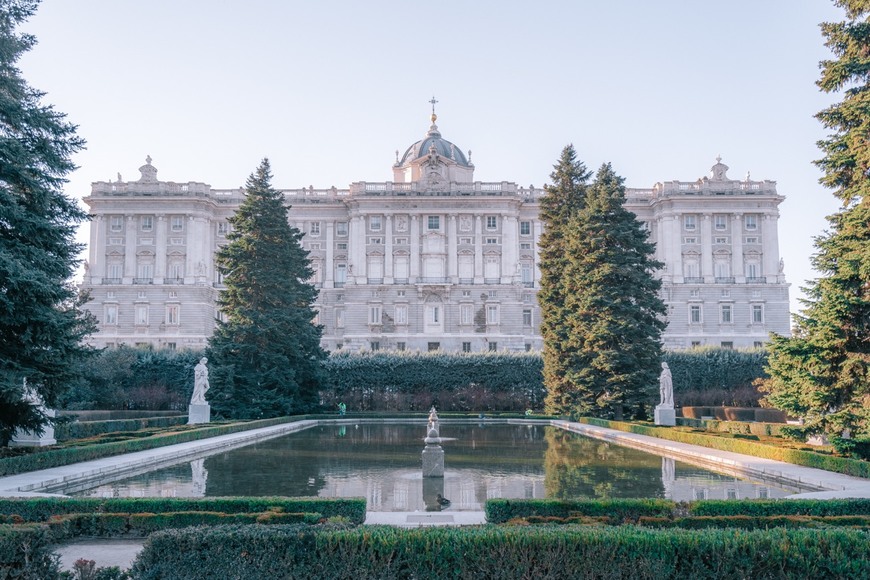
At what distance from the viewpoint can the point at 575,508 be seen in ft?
29.8

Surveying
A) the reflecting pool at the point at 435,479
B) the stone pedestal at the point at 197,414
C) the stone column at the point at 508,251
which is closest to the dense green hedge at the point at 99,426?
the stone pedestal at the point at 197,414

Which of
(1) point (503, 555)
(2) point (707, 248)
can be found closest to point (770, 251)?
(2) point (707, 248)

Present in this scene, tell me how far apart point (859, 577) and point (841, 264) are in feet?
35.5

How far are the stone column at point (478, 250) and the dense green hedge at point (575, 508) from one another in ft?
182

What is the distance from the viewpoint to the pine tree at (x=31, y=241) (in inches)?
522

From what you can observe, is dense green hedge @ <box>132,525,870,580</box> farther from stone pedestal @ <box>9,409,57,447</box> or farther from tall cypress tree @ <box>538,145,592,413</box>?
tall cypress tree @ <box>538,145,592,413</box>

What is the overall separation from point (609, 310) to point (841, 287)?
14.9 metres

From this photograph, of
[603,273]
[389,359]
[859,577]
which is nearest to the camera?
[859,577]

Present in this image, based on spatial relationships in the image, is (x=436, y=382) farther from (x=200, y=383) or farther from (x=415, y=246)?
(x=415, y=246)

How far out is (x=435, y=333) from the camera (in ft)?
207

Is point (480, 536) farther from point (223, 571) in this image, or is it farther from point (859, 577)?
point (859, 577)

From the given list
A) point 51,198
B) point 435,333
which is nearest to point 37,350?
point 51,198

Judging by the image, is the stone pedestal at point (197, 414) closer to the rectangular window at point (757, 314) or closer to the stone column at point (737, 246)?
the rectangular window at point (757, 314)

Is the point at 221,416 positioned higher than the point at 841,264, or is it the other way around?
the point at 841,264
